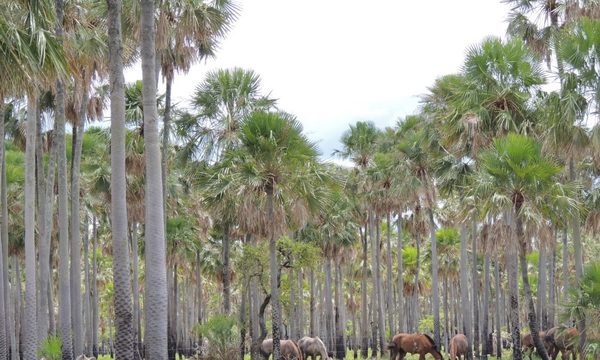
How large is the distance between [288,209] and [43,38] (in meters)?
13.5

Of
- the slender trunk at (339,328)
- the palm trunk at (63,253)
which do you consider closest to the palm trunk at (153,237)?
the palm trunk at (63,253)

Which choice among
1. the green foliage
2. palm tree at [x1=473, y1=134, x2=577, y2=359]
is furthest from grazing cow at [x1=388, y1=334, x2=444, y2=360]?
the green foliage

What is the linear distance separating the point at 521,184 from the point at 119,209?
1203 centimetres

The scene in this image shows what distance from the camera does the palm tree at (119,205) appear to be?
45.1 feet

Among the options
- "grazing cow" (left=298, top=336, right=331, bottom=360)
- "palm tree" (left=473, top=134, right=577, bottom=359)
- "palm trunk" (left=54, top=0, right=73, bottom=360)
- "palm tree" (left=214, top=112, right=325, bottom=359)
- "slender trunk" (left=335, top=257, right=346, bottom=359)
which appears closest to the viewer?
"palm trunk" (left=54, top=0, right=73, bottom=360)

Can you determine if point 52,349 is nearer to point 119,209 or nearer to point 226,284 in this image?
point 119,209

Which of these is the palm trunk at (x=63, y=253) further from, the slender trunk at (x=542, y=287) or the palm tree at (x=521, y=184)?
the slender trunk at (x=542, y=287)

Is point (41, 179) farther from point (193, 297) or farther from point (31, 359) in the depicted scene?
point (193, 297)

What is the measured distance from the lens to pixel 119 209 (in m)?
14.0

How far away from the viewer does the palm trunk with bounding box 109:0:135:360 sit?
1375cm

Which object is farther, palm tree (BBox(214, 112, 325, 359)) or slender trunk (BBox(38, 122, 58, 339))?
palm tree (BBox(214, 112, 325, 359))

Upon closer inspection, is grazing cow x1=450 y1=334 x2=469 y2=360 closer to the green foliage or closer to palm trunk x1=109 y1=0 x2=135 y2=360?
the green foliage

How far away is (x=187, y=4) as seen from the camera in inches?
813

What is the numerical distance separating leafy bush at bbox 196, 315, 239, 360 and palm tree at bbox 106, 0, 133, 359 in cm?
932
